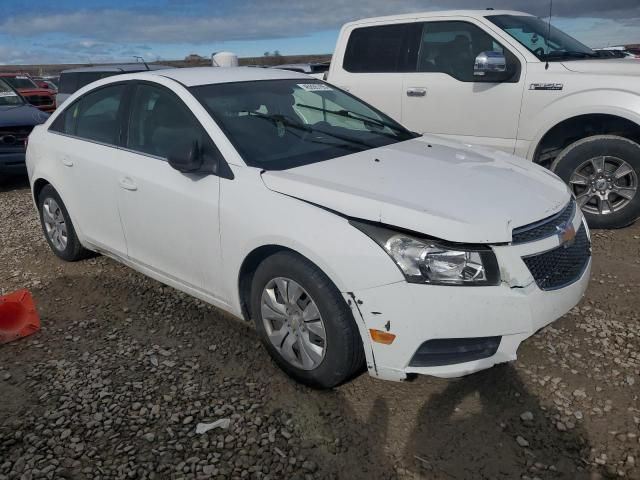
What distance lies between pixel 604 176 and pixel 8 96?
944 centimetres

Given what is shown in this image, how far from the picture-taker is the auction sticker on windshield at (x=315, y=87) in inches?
160

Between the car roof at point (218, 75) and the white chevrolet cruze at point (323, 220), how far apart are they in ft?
0.07

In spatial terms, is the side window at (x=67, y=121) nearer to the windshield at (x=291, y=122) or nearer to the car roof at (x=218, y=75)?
the car roof at (x=218, y=75)

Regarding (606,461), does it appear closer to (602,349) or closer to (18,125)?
(602,349)

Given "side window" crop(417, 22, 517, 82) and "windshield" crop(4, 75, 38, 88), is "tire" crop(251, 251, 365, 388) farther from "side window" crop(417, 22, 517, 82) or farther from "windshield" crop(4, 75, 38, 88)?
"windshield" crop(4, 75, 38, 88)

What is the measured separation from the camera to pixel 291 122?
11.9 feet

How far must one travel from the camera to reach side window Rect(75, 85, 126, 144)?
4016 millimetres

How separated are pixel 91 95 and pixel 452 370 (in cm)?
357

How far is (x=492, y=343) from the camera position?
8.34 feet

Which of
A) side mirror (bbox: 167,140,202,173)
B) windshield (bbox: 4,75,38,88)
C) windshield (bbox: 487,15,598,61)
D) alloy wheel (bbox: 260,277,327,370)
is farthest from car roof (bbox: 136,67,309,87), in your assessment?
windshield (bbox: 4,75,38,88)

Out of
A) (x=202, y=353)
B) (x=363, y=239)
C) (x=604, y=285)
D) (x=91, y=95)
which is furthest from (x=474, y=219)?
(x=91, y=95)

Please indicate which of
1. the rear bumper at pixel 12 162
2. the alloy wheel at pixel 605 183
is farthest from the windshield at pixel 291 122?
the rear bumper at pixel 12 162

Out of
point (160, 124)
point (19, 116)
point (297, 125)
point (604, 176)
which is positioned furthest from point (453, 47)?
point (19, 116)

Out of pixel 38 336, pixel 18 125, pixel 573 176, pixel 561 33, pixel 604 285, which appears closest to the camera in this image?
pixel 38 336
